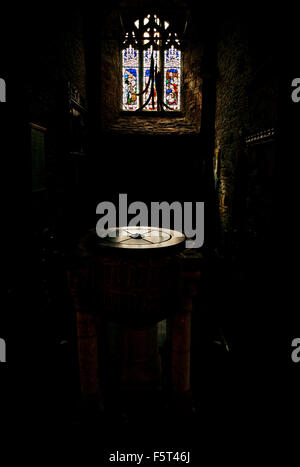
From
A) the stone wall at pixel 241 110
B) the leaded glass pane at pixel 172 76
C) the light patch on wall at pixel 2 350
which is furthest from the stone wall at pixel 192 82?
the light patch on wall at pixel 2 350

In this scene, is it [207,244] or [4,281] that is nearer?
[4,281]

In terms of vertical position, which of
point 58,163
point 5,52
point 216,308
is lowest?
point 216,308

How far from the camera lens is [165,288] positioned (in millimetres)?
2592

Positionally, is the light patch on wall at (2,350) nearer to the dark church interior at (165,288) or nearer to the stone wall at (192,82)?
the dark church interior at (165,288)

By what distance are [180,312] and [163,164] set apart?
4144 mm

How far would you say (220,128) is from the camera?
5.40 meters

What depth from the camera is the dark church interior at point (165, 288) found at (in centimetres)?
252

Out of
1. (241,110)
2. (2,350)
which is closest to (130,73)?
(241,110)

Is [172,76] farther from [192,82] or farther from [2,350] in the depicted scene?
[2,350]

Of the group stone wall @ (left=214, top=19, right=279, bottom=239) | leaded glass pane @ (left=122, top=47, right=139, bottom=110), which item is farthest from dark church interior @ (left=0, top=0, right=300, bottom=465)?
leaded glass pane @ (left=122, top=47, right=139, bottom=110)

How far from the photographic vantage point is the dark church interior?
8.28ft

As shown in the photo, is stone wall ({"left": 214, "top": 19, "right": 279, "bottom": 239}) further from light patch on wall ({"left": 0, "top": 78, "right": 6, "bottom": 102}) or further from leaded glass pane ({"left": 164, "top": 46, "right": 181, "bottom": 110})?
light patch on wall ({"left": 0, "top": 78, "right": 6, "bottom": 102})

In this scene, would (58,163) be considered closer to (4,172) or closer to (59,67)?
(59,67)

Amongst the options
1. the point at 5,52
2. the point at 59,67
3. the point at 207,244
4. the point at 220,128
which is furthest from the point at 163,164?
the point at 5,52
